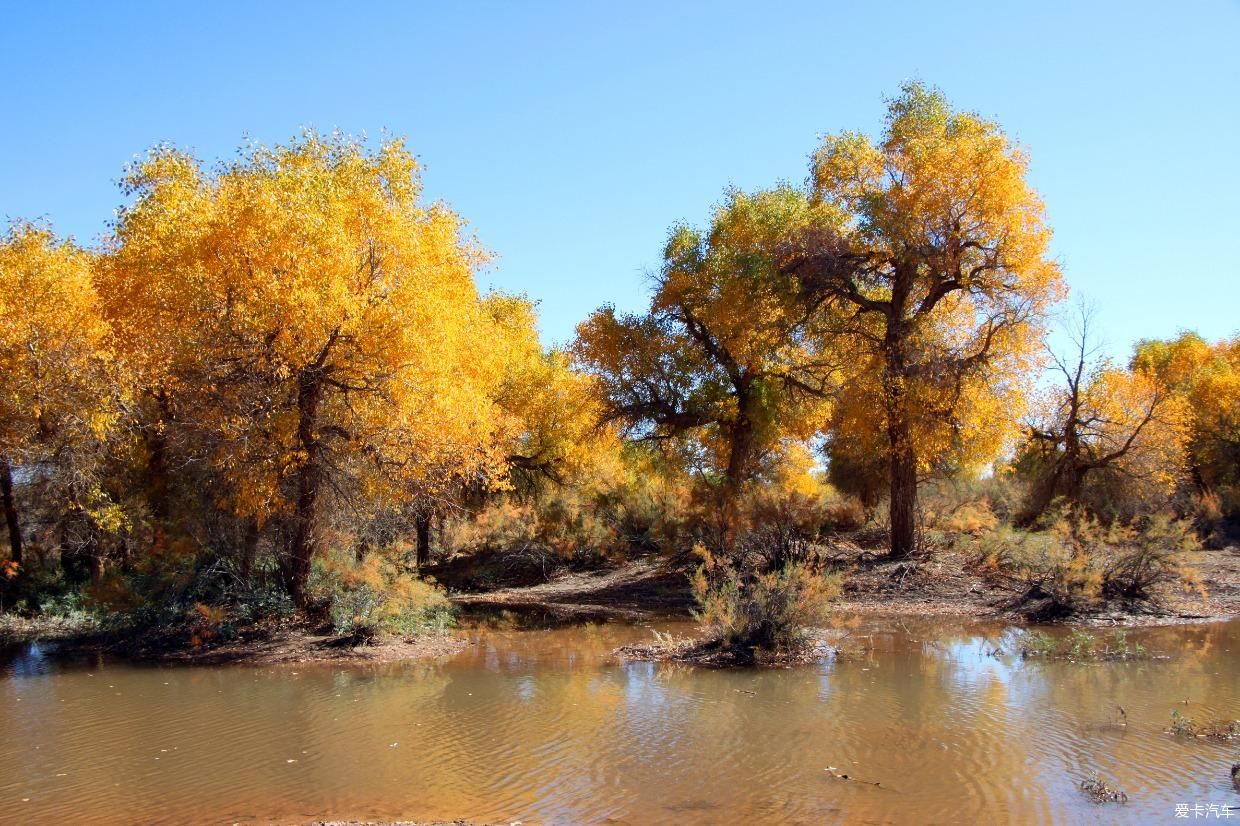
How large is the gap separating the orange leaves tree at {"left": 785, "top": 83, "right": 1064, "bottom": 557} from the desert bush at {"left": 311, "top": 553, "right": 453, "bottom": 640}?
426 inches

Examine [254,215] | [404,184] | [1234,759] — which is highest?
[404,184]

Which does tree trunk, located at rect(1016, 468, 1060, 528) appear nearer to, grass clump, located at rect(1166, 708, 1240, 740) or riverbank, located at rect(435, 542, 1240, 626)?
riverbank, located at rect(435, 542, 1240, 626)

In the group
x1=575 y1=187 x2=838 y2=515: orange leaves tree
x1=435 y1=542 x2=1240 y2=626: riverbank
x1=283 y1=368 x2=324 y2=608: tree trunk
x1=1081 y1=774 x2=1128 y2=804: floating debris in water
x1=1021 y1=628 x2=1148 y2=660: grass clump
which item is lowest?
x1=1081 y1=774 x2=1128 y2=804: floating debris in water

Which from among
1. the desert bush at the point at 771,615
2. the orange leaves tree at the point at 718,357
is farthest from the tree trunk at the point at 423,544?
the desert bush at the point at 771,615

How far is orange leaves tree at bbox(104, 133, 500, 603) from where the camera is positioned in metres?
14.3

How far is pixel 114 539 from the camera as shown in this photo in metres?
20.3

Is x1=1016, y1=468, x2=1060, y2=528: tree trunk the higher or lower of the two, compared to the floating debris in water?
higher

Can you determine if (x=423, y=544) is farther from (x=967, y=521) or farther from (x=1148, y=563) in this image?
(x=1148, y=563)

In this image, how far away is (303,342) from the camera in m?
14.4

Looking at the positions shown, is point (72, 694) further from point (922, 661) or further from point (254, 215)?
point (922, 661)


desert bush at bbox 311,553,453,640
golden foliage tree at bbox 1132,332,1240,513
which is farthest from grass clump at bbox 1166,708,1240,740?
golden foliage tree at bbox 1132,332,1240,513

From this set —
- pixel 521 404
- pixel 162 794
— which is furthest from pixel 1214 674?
pixel 521 404

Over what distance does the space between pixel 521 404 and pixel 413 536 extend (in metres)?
6.00

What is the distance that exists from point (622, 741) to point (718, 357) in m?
16.1
